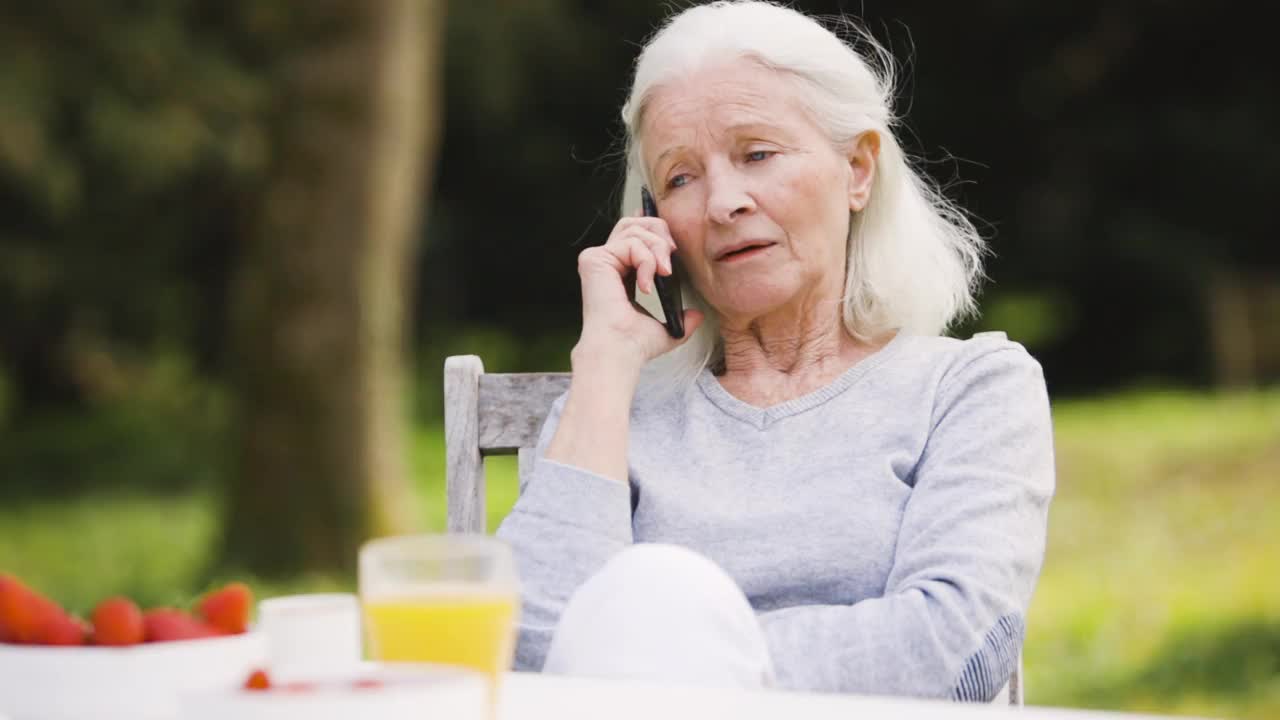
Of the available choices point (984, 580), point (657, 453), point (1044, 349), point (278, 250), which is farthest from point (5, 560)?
point (1044, 349)

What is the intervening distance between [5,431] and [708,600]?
14069 mm

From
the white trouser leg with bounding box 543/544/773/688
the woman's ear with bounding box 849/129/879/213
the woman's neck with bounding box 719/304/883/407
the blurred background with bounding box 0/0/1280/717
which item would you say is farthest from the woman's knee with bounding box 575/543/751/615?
the blurred background with bounding box 0/0/1280/717

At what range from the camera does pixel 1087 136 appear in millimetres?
15812

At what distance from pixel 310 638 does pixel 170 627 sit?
0.49 ft

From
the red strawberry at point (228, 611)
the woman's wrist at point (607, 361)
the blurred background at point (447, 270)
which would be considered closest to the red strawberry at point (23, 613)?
the red strawberry at point (228, 611)

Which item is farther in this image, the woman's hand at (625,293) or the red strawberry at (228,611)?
the woman's hand at (625,293)

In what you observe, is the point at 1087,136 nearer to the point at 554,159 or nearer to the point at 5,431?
the point at 554,159

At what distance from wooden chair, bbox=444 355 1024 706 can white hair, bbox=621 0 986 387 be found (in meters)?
0.20

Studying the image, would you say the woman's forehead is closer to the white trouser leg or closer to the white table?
the white trouser leg

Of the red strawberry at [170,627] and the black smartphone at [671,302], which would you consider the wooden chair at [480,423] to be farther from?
the red strawberry at [170,627]

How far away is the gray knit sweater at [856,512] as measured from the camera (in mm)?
1860

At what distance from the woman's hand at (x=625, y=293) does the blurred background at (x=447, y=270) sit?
46 centimetres

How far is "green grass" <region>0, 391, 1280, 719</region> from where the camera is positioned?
5059 millimetres

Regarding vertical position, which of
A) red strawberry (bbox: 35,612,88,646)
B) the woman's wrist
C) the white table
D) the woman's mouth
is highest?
the woman's mouth
